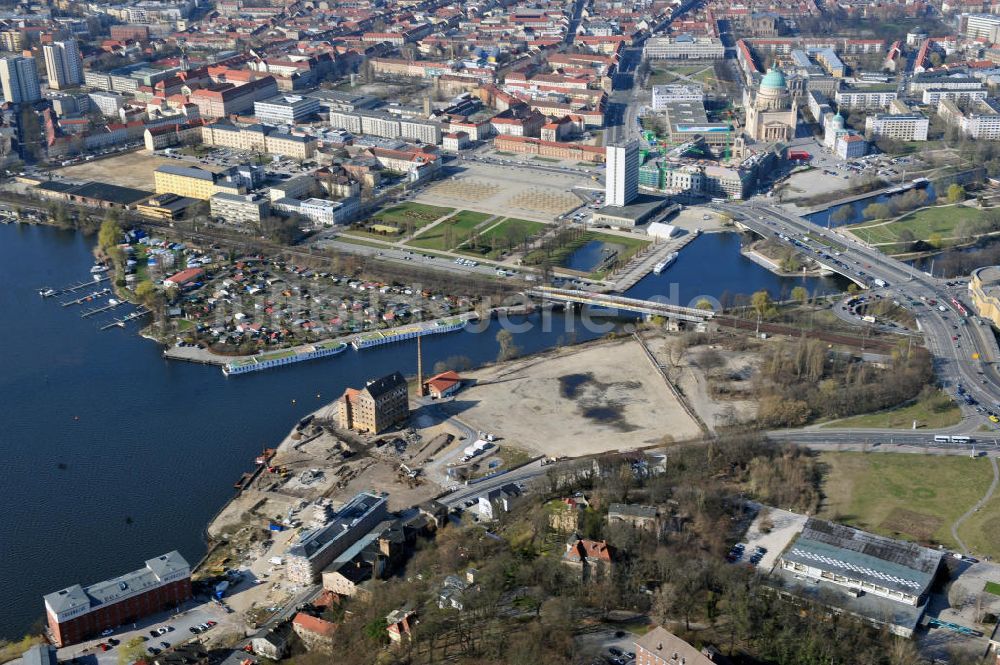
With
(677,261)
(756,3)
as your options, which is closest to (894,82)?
(756,3)

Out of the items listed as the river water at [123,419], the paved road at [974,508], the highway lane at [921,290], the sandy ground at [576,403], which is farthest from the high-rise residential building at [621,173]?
the paved road at [974,508]

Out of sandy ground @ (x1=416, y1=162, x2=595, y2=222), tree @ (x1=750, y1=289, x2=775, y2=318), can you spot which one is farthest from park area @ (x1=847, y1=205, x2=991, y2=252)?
sandy ground @ (x1=416, y1=162, x2=595, y2=222)

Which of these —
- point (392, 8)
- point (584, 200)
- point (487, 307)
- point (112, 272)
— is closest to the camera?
point (487, 307)

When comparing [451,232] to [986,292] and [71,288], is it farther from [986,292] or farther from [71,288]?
[986,292]

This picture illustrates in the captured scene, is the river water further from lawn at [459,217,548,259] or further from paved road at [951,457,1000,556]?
paved road at [951,457,1000,556]

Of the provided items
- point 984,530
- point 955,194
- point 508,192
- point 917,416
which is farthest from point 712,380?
point 955,194

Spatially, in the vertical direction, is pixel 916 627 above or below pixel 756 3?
below

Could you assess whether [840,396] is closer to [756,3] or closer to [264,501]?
[264,501]
